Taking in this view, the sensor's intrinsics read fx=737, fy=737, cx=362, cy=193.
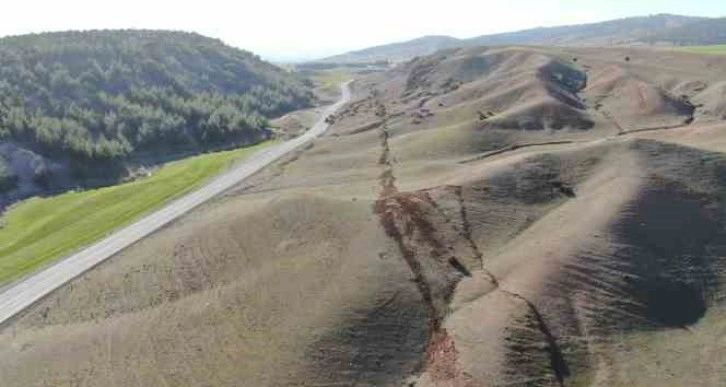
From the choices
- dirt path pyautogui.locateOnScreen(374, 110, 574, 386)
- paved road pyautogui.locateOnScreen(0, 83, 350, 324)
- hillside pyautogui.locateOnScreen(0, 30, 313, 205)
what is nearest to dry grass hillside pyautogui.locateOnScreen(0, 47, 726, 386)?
dirt path pyautogui.locateOnScreen(374, 110, 574, 386)

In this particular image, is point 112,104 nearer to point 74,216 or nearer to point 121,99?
point 121,99

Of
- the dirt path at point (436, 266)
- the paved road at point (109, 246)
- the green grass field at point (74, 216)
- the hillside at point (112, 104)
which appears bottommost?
the dirt path at point (436, 266)

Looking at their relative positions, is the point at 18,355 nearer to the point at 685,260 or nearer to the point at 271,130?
the point at 685,260

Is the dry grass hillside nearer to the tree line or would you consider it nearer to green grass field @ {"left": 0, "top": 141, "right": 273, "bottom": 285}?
green grass field @ {"left": 0, "top": 141, "right": 273, "bottom": 285}

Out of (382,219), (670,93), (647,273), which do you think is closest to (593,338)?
(647,273)

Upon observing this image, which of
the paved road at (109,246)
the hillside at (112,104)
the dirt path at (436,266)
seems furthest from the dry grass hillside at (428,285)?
the hillside at (112,104)

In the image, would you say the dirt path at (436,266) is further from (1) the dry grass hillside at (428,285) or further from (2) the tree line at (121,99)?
(2) the tree line at (121,99)
